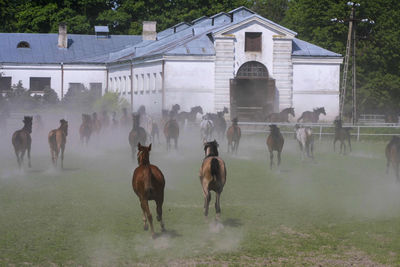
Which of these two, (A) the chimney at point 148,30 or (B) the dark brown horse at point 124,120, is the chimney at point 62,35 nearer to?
(A) the chimney at point 148,30

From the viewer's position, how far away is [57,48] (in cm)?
7306

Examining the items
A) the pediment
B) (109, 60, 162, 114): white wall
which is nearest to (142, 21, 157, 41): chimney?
(109, 60, 162, 114): white wall

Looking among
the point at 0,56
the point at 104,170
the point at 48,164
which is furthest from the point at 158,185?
the point at 0,56

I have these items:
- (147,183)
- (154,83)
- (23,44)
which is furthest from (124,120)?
(23,44)

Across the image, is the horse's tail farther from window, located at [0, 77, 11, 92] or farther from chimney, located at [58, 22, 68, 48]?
chimney, located at [58, 22, 68, 48]

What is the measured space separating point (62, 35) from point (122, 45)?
670 cm

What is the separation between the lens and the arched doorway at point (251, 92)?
54969mm

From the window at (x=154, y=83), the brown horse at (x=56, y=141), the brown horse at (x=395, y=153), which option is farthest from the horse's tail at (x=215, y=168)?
the window at (x=154, y=83)

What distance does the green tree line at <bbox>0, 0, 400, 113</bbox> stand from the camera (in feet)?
214

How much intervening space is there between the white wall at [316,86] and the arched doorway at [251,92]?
112 inches

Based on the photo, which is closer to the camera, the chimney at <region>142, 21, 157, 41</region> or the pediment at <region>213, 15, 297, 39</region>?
the pediment at <region>213, 15, 297, 39</region>

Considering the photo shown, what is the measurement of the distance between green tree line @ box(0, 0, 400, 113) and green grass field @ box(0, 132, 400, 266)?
1396 inches

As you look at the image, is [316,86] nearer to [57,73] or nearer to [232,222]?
[57,73]

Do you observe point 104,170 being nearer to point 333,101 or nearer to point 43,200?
point 43,200
